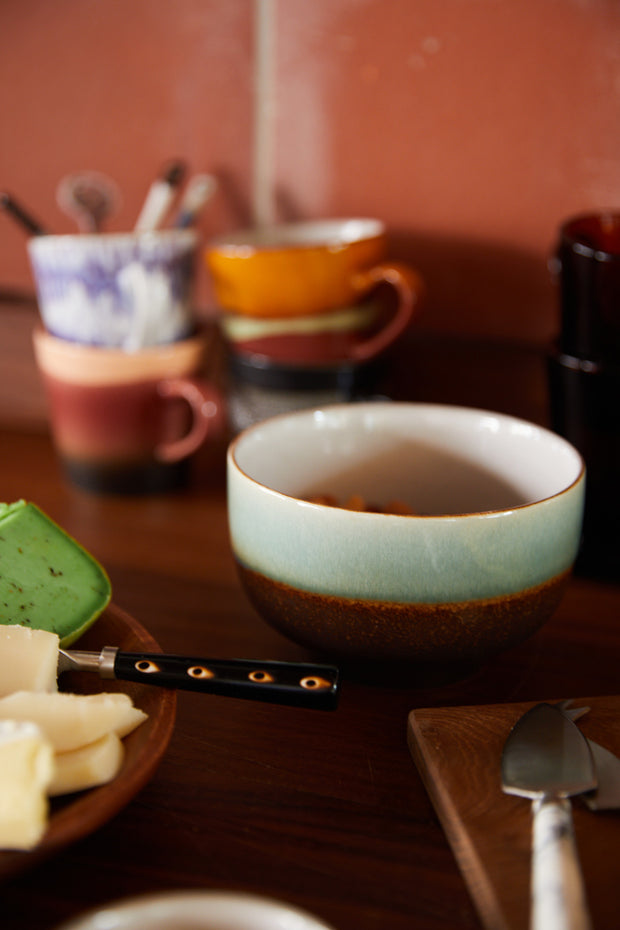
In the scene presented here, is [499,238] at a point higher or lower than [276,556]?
higher

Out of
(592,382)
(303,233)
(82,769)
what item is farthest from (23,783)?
(303,233)

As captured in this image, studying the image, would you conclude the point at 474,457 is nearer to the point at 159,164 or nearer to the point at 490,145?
the point at 490,145

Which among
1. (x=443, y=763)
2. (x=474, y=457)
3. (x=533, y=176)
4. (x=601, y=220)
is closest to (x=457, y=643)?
(x=443, y=763)

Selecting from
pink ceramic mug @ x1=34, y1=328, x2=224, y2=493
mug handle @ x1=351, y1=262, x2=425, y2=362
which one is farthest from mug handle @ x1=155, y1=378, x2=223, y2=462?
mug handle @ x1=351, y1=262, x2=425, y2=362

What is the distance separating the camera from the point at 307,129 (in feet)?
2.54

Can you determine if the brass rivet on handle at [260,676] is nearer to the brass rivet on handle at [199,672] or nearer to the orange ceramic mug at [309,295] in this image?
the brass rivet on handle at [199,672]

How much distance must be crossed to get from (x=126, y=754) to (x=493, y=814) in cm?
15

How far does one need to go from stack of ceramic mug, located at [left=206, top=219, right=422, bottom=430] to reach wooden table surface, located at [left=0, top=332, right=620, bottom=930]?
151 millimetres

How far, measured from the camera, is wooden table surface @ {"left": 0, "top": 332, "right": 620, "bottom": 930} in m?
0.32

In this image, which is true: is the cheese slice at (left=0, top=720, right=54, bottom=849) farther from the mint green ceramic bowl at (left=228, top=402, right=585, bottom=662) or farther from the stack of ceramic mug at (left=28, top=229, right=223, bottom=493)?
the stack of ceramic mug at (left=28, top=229, right=223, bottom=493)

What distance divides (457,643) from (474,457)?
17 cm

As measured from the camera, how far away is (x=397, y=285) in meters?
0.68

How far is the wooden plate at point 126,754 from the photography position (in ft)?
0.95

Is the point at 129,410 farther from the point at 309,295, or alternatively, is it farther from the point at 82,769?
the point at 82,769
